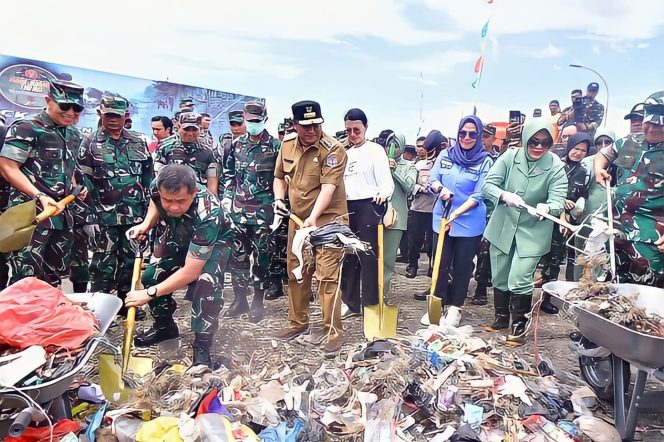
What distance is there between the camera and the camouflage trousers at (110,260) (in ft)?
13.3

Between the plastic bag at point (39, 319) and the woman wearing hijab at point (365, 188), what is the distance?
2605 mm

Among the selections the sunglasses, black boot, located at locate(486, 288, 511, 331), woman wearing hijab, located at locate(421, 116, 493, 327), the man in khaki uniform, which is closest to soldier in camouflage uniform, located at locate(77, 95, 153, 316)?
the sunglasses

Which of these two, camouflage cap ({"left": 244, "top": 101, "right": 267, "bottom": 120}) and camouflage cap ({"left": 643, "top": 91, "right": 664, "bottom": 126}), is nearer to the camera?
camouflage cap ({"left": 643, "top": 91, "right": 664, "bottom": 126})

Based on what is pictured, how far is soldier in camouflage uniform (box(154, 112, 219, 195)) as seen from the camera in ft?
15.4

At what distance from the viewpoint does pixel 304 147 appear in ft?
12.7

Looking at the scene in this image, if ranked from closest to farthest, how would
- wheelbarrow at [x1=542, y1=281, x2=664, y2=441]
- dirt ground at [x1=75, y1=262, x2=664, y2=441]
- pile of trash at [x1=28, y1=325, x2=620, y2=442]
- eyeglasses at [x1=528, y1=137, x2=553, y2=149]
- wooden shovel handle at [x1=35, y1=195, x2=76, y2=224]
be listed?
pile of trash at [x1=28, y1=325, x2=620, y2=442] < wheelbarrow at [x1=542, y1=281, x2=664, y2=441] < wooden shovel handle at [x1=35, y1=195, x2=76, y2=224] < dirt ground at [x1=75, y1=262, x2=664, y2=441] < eyeglasses at [x1=528, y1=137, x2=553, y2=149]

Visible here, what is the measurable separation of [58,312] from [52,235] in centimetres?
176

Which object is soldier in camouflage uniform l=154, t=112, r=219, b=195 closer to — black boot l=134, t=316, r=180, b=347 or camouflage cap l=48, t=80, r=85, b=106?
camouflage cap l=48, t=80, r=85, b=106

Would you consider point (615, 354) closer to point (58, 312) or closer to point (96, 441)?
point (96, 441)

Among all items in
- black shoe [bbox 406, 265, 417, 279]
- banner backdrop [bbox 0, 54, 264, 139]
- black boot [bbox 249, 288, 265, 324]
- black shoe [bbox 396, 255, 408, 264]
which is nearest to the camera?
black boot [bbox 249, 288, 265, 324]

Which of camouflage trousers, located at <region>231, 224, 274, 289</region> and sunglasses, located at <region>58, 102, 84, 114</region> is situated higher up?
sunglasses, located at <region>58, 102, 84, 114</region>

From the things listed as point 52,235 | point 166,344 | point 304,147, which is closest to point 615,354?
point 304,147

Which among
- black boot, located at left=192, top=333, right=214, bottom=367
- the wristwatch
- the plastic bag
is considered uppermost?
the plastic bag

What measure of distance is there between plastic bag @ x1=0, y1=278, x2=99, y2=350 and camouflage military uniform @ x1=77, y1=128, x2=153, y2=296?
1.84m
